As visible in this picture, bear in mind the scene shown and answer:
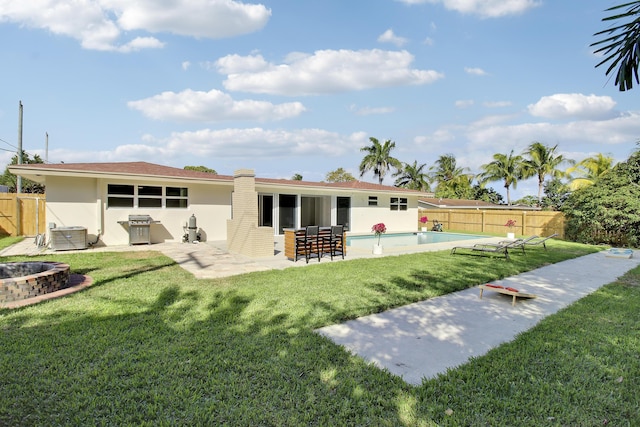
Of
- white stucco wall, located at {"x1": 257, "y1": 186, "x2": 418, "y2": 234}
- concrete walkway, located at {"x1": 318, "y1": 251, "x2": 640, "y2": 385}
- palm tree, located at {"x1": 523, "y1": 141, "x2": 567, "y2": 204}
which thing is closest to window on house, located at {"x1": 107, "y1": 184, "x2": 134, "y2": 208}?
white stucco wall, located at {"x1": 257, "y1": 186, "x2": 418, "y2": 234}

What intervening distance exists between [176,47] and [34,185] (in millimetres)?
26585

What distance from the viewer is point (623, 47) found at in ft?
8.01

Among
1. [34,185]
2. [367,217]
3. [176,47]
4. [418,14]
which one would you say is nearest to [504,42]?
[418,14]

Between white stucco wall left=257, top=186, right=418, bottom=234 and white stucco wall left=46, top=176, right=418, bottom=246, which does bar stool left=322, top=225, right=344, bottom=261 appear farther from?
white stucco wall left=257, top=186, right=418, bottom=234

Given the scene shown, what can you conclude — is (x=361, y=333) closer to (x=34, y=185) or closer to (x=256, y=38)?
(x=256, y=38)

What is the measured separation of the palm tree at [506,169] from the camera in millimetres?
37719

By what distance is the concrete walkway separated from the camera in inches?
145

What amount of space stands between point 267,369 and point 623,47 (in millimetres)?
4041

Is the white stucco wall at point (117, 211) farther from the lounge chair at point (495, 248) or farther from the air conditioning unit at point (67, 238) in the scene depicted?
the lounge chair at point (495, 248)

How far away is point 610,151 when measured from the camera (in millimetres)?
26328

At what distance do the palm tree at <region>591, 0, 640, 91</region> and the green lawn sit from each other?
2692 mm

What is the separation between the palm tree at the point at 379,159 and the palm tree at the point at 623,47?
37.8m

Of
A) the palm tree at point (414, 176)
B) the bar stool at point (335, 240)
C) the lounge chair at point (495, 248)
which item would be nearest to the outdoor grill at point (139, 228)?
the bar stool at point (335, 240)

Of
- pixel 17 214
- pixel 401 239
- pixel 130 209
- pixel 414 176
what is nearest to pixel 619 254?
pixel 401 239
